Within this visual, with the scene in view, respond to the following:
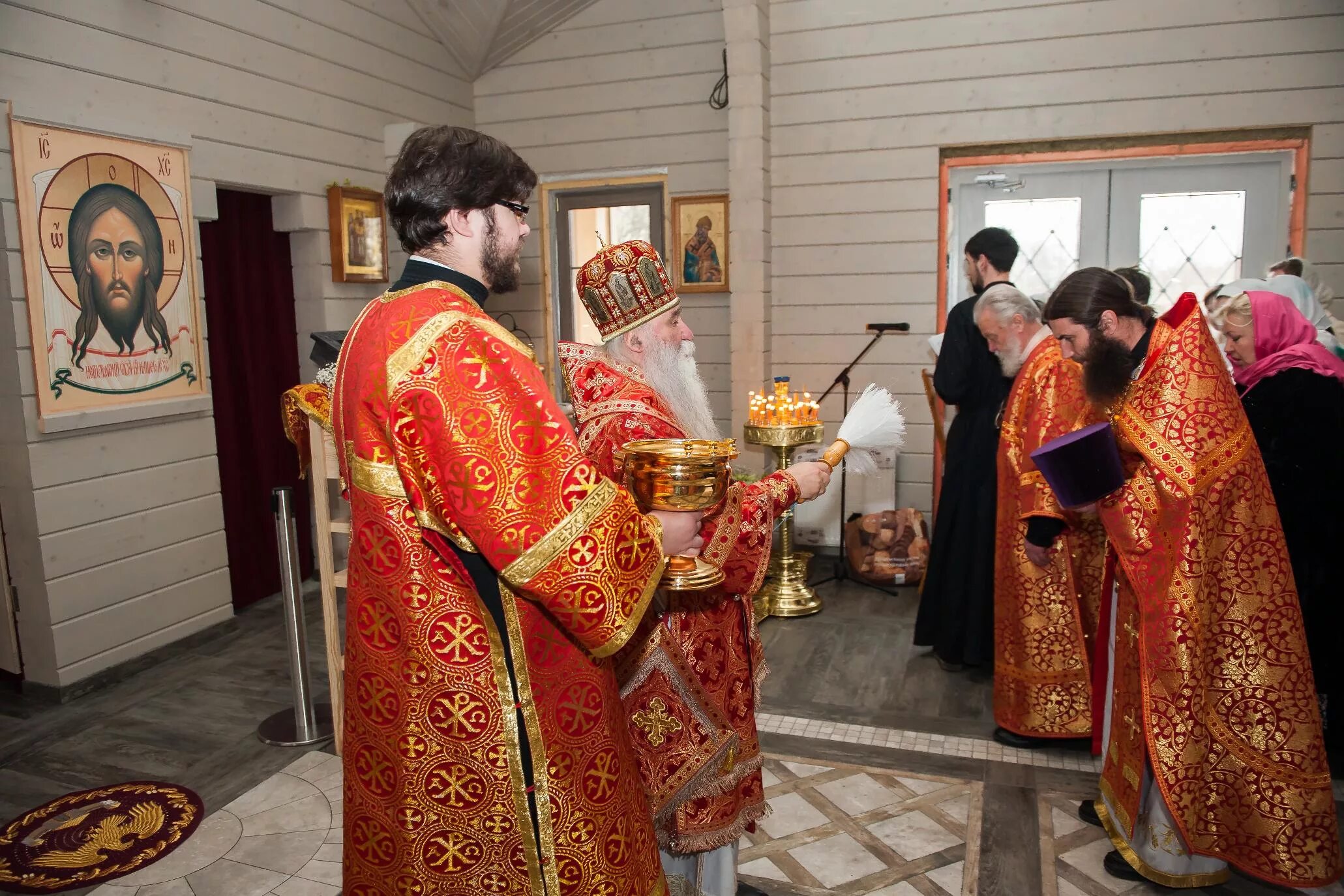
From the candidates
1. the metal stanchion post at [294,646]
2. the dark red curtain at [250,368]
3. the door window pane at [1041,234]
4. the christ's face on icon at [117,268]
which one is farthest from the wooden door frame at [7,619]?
the door window pane at [1041,234]

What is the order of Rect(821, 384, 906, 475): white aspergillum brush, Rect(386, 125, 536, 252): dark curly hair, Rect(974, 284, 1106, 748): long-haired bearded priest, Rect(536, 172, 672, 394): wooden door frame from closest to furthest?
Rect(386, 125, 536, 252): dark curly hair < Rect(821, 384, 906, 475): white aspergillum brush < Rect(974, 284, 1106, 748): long-haired bearded priest < Rect(536, 172, 672, 394): wooden door frame

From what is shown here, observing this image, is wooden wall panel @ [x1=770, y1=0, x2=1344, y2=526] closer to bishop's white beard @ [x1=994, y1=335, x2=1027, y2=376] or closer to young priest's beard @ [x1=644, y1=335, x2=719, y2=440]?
bishop's white beard @ [x1=994, y1=335, x2=1027, y2=376]

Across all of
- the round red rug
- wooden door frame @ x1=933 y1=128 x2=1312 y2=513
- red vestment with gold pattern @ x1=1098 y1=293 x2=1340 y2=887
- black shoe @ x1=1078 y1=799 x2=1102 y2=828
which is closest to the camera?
red vestment with gold pattern @ x1=1098 y1=293 x2=1340 y2=887

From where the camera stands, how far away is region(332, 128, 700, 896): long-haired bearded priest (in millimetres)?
1189

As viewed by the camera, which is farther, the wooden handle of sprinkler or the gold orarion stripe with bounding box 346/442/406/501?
the wooden handle of sprinkler

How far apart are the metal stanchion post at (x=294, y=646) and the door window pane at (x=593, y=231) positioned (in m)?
3.41

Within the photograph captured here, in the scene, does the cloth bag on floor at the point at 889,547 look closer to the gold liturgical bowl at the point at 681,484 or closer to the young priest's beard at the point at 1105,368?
the young priest's beard at the point at 1105,368

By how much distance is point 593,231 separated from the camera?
6.77 meters

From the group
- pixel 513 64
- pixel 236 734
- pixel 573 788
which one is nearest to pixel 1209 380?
pixel 573 788

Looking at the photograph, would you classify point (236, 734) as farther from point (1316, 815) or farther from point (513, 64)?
point (513, 64)

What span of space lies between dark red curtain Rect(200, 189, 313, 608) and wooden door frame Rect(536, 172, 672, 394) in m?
1.87

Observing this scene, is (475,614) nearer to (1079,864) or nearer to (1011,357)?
(1079,864)

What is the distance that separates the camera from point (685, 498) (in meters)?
1.35

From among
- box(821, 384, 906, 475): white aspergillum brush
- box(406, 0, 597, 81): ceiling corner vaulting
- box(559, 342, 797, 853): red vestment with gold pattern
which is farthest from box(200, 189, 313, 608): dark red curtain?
box(821, 384, 906, 475): white aspergillum brush
